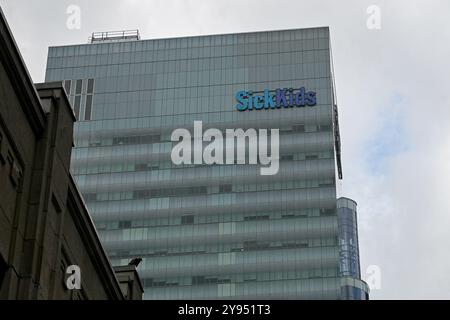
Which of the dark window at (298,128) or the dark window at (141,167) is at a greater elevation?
the dark window at (298,128)

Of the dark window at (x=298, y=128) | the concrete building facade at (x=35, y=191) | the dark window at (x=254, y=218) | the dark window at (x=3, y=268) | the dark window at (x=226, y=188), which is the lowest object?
the dark window at (x=3, y=268)

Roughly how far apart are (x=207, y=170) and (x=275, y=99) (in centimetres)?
1658

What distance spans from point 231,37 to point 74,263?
137 m

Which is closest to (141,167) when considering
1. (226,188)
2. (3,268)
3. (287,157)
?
(226,188)

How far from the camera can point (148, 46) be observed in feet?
567

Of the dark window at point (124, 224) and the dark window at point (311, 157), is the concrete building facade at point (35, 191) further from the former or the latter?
the dark window at point (311, 157)

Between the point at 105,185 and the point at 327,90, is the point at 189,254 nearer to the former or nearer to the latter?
the point at 105,185

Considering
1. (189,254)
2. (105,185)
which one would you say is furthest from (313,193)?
(105,185)

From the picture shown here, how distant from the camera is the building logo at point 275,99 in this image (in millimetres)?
159375

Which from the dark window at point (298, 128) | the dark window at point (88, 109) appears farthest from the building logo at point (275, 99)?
the dark window at point (88, 109)

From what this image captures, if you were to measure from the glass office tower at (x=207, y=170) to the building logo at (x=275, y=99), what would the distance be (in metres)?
0.85

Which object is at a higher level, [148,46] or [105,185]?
[148,46]

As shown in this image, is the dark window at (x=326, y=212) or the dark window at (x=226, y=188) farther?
the dark window at (x=226, y=188)

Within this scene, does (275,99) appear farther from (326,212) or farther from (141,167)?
(141,167)
